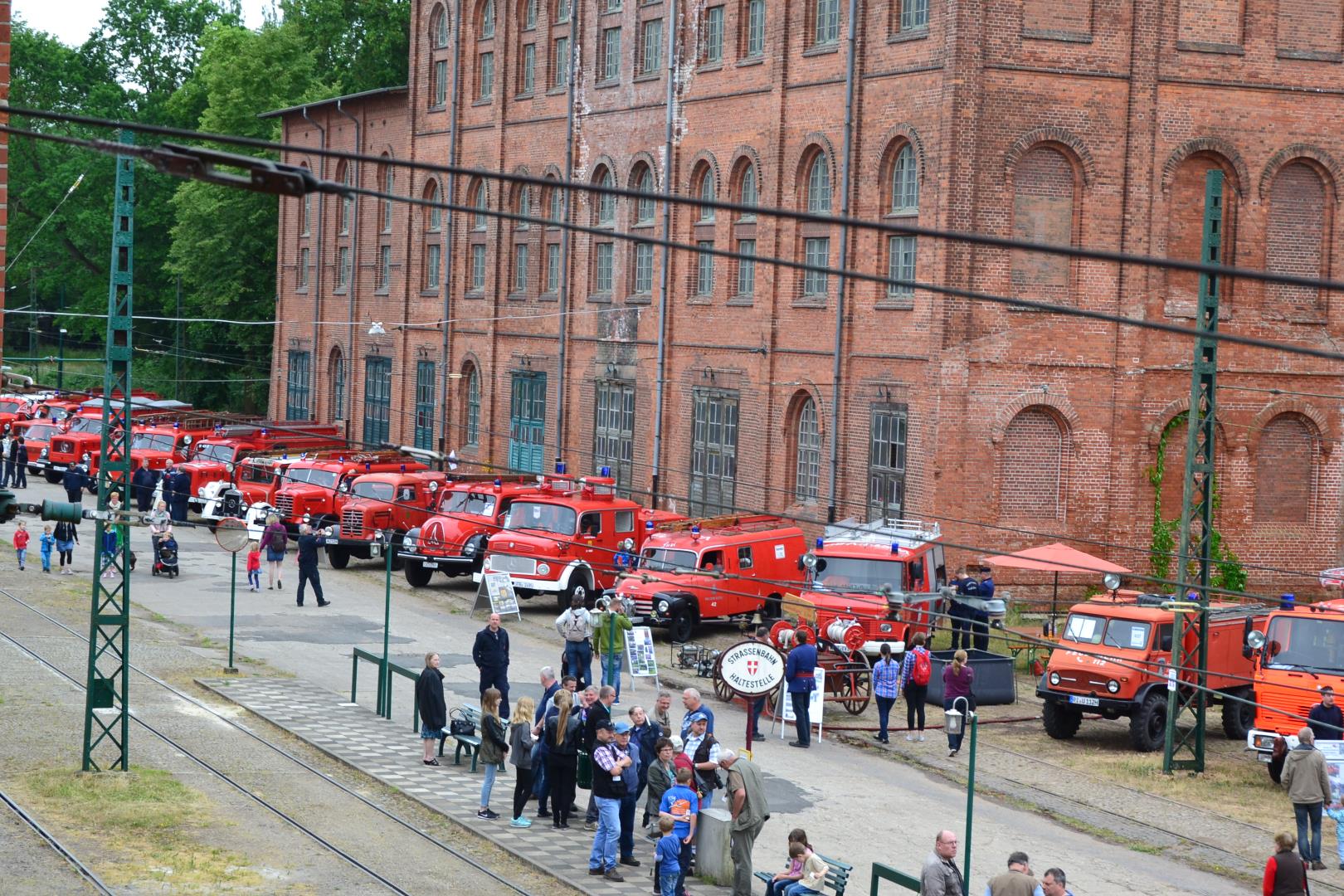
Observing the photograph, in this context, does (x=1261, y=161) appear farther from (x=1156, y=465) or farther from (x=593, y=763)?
(x=593, y=763)

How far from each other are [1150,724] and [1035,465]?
40.5 ft

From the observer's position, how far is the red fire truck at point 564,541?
117ft

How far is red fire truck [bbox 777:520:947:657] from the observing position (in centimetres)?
2855

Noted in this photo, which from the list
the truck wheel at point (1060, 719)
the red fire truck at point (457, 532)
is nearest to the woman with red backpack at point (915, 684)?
the truck wheel at point (1060, 719)

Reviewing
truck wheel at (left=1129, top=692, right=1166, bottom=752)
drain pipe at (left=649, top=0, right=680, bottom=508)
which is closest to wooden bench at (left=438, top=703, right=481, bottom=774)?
truck wheel at (left=1129, top=692, right=1166, bottom=752)

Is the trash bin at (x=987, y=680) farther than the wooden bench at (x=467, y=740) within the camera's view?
Yes

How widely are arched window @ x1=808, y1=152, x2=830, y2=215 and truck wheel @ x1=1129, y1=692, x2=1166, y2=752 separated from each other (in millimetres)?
17900

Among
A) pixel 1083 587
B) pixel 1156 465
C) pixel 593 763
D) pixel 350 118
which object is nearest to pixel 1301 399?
pixel 1156 465

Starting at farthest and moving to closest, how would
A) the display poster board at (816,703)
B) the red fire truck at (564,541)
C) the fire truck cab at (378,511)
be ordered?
1. the fire truck cab at (378,511)
2. the red fire truck at (564,541)
3. the display poster board at (816,703)

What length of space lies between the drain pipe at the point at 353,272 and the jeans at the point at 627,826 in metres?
45.1

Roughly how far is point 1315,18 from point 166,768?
1115 inches

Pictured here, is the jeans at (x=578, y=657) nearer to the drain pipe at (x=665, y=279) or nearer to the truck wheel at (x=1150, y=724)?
the truck wheel at (x=1150, y=724)

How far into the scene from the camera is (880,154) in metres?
39.5

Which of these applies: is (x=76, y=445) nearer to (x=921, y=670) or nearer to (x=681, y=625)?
(x=681, y=625)
